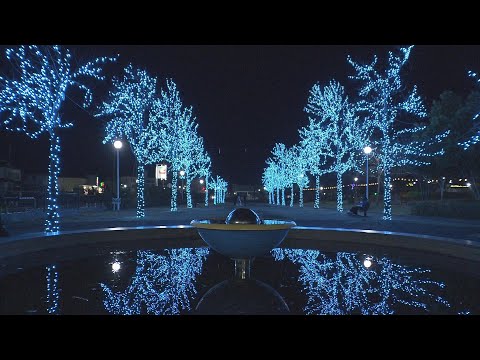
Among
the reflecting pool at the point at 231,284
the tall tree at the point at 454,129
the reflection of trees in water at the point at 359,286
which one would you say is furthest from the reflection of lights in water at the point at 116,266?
the tall tree at the point at 454,129

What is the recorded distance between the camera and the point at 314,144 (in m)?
39.2

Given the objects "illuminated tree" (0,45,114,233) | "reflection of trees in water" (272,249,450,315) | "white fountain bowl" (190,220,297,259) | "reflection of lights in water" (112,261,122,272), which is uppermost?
"illuminated tree" (0,45,114,233)

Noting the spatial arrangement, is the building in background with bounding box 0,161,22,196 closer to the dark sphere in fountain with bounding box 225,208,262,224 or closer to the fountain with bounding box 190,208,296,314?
the fountain with bounding box 190,208,296,314

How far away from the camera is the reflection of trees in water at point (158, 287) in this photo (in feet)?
21.3

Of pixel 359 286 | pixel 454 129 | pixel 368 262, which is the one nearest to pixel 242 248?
pixel 359 286

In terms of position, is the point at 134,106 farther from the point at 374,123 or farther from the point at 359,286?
the point at 359,286

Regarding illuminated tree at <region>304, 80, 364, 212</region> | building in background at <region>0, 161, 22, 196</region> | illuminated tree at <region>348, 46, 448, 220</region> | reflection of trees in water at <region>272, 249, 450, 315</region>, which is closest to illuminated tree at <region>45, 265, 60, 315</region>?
reflection of trees in water at <region>272, 249, 450, 315</region>

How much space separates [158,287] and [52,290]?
82.3 inches

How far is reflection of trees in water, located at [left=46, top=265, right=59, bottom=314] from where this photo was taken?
641cm

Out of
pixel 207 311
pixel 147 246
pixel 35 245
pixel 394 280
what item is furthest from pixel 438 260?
pixel 35 245

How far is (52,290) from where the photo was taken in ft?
25.0

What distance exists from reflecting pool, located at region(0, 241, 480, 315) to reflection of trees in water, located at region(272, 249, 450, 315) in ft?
0.06
